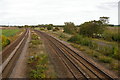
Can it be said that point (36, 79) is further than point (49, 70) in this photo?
No

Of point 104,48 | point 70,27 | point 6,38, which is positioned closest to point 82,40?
point 104,48

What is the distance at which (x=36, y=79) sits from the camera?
418 inches

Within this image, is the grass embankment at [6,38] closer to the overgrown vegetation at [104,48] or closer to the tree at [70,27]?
the overgrown vegetation at [104,48]

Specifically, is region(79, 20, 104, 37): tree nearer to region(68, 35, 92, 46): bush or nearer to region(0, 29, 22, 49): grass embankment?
region(68, 35, 92, 46): bush

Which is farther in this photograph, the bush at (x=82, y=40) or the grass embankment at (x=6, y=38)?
the bush at (x=82, y=40)

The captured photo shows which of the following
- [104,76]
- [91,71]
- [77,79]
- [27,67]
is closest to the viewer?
[77,79]

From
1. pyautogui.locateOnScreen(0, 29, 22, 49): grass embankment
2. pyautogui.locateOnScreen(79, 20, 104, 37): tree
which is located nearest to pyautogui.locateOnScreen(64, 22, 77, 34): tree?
pyautogui.locateOnScreen(79, 20, 104, 37): tree

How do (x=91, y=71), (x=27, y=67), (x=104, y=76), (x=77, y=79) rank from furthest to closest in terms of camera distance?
(x=27, y=67)
(x=91, y=71)
(x=104, y=76)
(x=77, y=79)

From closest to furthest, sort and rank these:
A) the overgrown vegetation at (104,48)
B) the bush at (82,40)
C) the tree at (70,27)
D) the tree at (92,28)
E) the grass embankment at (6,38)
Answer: the overgrown vegetation at (104,48)
the grass embankment at (6,38)
the bush at (82,40)
the tree at (92,28)
the tree at (70,27)

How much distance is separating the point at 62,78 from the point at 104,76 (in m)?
3.03

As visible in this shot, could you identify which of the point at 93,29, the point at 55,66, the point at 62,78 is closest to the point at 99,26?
the point at 93,29

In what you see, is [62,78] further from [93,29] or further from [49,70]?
[93,29]

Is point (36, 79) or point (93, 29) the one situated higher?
point (93, 29)

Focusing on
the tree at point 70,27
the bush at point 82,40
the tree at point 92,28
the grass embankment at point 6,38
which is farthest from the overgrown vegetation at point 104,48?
the tree at point 70,27
